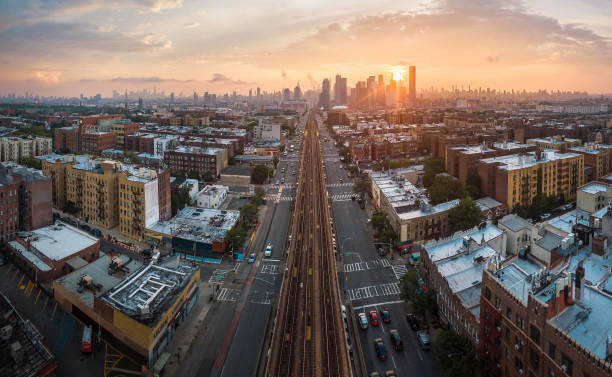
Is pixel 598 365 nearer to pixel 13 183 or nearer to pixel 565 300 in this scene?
pixel 565 300

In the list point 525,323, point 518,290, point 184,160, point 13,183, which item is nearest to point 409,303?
point 518,290

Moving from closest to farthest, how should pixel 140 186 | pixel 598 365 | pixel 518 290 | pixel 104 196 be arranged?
pixel 598 365 → pixel 518 290 → pixel 140 186 → pixel 104 196

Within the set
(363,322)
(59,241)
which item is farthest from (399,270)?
(59,241)

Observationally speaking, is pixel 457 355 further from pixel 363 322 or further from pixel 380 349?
pixel 363 322

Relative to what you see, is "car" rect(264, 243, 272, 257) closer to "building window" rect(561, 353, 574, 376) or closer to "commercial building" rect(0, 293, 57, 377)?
"commercial building" rect(0, 293, 57, 377)

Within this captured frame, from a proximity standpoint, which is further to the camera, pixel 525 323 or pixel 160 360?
pixel 160 360

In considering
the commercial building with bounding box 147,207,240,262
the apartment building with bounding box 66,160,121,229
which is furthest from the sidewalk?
the apartment building with bounding box 66,160,121,229
